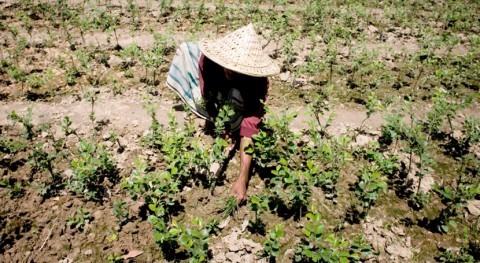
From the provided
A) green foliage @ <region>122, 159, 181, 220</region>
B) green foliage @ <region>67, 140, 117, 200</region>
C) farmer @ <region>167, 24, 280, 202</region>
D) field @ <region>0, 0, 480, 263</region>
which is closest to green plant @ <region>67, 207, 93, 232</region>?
field @ <region>0, 0, 480, 263</region>

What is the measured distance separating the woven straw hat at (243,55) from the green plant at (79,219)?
2.03m

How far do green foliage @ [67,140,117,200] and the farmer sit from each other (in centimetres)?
137

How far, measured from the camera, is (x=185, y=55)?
14.4 ft

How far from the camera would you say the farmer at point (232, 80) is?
11.2 ft

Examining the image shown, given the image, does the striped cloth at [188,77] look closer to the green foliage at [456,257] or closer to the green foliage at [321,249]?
the green foliage at [321,249]

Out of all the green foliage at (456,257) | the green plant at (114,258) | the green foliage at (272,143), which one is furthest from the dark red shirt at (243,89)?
the green foliage at (456,257)

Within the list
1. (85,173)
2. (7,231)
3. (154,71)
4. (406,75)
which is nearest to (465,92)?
(406,75)

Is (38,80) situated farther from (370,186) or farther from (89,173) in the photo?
(370,186)

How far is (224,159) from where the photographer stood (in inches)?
150

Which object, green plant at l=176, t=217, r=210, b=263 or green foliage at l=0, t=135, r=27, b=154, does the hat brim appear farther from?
green foliage at l=0, t=135, r=27, b=154

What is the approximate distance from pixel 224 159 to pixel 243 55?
1.25 metres

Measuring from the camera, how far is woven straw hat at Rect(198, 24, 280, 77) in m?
3.38

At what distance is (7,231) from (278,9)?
768 cm

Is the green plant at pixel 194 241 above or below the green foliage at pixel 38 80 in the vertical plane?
below
